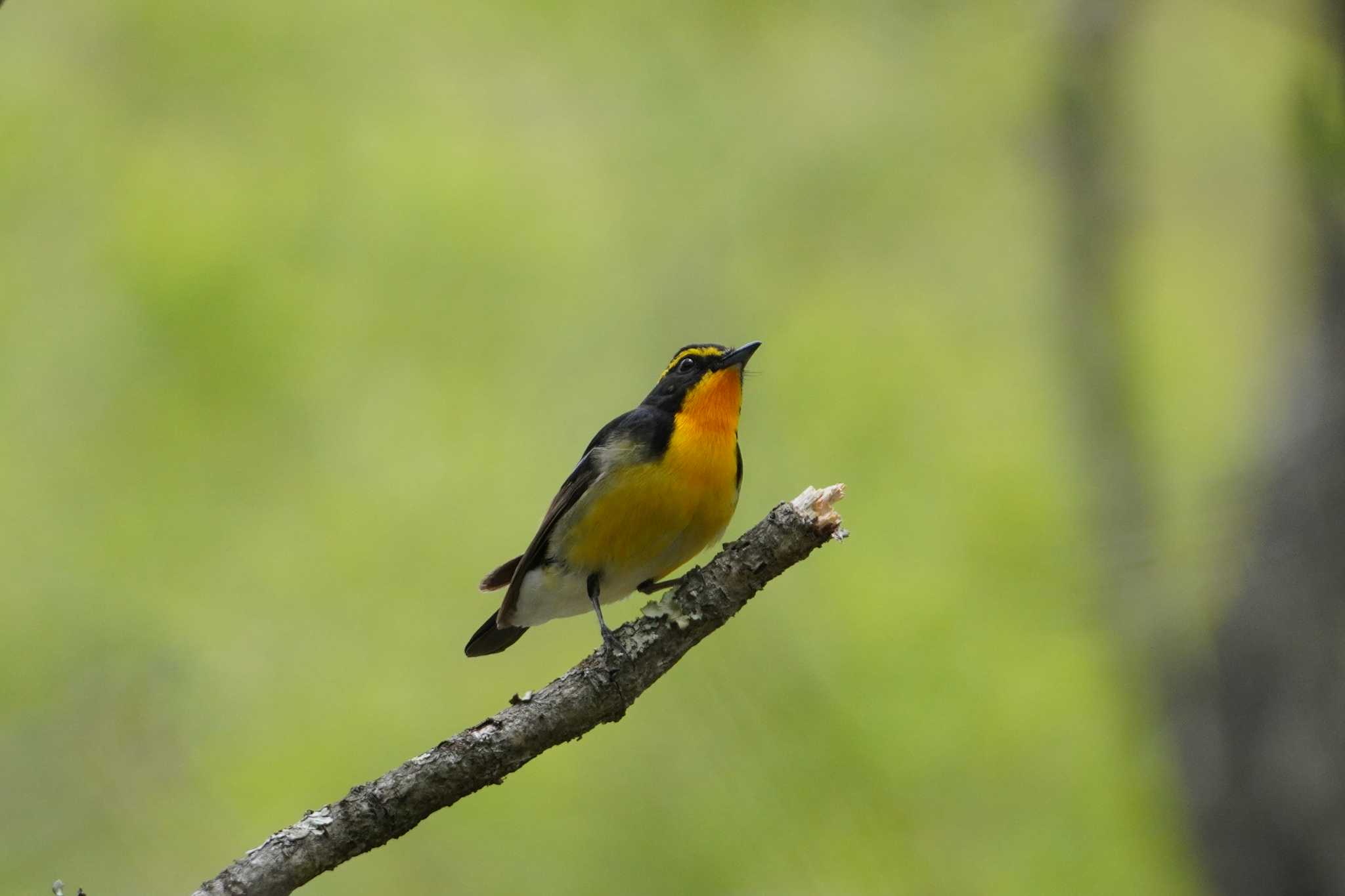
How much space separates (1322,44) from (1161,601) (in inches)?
99.4

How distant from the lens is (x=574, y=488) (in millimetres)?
5660

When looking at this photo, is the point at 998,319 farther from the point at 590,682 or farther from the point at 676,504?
the point at 590,682

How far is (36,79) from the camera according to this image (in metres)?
10.8

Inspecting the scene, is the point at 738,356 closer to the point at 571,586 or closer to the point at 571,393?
the point at 571,586

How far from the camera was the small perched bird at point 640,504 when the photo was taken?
5406 millimetres

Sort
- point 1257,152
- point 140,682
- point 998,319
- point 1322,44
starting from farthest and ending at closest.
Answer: point 998,319
point 1257,152
point 140,682
point 1322,44

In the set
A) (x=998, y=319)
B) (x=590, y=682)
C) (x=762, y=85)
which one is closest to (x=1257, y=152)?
(x=998, y=319)

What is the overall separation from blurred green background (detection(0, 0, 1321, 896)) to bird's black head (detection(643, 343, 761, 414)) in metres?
1.73

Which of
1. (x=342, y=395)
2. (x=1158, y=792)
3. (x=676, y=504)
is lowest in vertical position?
(x=1158, y=792)

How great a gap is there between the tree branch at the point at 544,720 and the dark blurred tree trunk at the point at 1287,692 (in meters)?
2.54

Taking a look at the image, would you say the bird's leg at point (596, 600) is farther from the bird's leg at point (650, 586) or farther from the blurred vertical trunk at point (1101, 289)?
the blurred vertical trunk at point (1101, 289)

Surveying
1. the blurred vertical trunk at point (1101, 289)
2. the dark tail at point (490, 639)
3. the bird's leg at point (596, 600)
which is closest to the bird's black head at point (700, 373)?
the bird's leg at point (596, 600)

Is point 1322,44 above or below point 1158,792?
above

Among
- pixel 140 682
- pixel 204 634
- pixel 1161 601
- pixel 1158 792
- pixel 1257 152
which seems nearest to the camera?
pixel 1161 601
